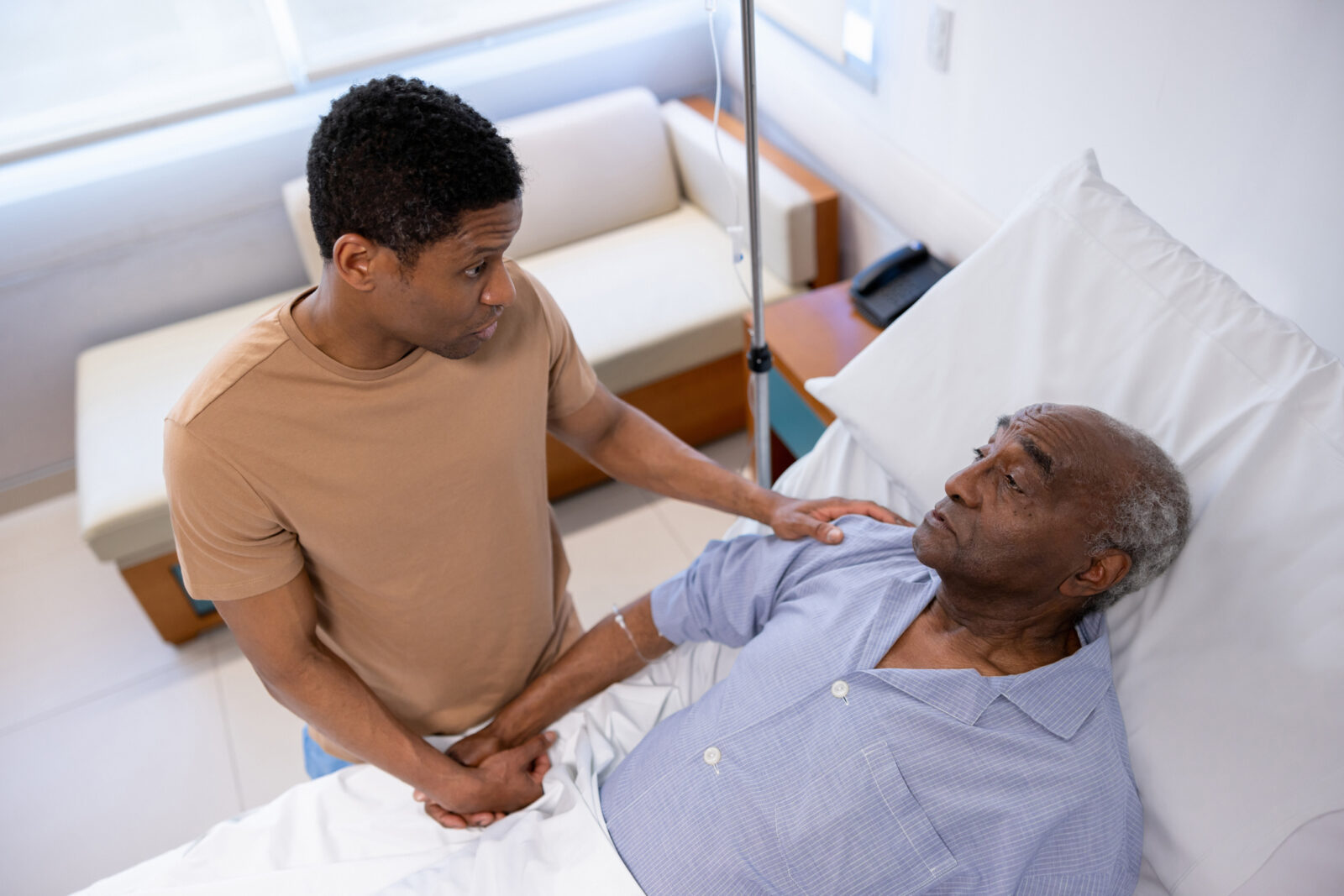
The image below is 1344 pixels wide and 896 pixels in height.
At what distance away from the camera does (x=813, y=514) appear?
144cm

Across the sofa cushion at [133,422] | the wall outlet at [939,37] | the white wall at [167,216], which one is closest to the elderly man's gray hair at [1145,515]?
the wall outlet at [939,37]

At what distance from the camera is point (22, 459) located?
2.79 metres

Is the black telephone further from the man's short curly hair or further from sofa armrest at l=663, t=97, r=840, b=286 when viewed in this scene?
the man's short curly hair

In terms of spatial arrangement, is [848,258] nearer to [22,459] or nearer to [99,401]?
[99,401]

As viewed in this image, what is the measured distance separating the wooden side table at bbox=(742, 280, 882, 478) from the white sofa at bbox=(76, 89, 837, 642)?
0.31 metres

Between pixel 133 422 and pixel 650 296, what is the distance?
1256 mm

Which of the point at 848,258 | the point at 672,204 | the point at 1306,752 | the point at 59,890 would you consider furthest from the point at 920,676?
the point at 672,204

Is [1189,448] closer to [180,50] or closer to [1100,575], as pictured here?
[1100,575]

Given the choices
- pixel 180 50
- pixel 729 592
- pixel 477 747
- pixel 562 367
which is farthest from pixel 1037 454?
pixel 180 50

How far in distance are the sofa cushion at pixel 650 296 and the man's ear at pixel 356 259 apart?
1.36 meters

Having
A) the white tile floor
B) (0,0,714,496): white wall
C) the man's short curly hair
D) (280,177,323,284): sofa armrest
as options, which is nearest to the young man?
the man's short curly hair

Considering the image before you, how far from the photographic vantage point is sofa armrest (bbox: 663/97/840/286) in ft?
7.91

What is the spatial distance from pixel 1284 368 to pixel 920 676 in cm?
57

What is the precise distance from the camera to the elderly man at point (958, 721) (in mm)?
1144
